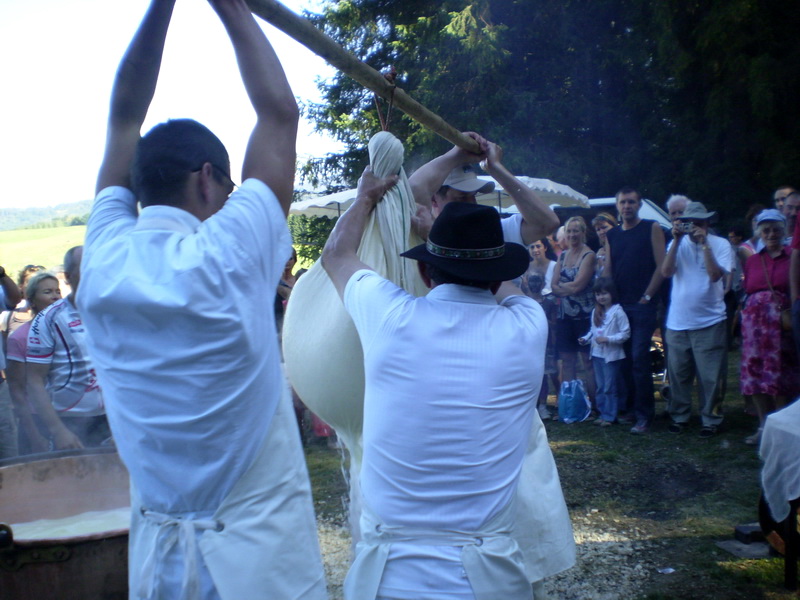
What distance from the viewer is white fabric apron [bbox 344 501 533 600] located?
5.68 ft

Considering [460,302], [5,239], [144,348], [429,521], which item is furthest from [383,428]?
[5,239]

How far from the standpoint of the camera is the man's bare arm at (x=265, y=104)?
1519 mm

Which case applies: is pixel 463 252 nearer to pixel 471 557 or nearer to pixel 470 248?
pixel 470 248

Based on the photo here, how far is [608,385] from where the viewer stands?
6750 mm

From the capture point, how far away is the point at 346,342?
2.18 meters

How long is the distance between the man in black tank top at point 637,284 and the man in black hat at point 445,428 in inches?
192

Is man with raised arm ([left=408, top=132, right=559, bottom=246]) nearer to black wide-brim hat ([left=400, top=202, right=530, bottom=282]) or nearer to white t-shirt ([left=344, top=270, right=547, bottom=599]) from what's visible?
black wide-brim hat ([left=400, top=202, right=530, bottom=282])

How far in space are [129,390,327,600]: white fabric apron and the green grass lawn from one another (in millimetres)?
25529

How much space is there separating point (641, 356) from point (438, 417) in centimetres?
509

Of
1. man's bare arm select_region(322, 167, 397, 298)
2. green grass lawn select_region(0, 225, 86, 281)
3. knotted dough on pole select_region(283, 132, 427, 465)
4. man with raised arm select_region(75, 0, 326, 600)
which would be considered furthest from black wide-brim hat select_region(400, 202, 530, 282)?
green grass lawn select_region(0, 225, 86, 281)

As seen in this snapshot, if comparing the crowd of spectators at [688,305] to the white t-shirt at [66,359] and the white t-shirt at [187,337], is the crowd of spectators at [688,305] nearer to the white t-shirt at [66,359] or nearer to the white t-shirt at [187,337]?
the white t-shirt at [66,359]

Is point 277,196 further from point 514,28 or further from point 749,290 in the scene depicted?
point 514,28

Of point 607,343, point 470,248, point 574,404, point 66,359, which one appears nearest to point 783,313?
point 607,343

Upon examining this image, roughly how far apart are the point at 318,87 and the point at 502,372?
782 inches
